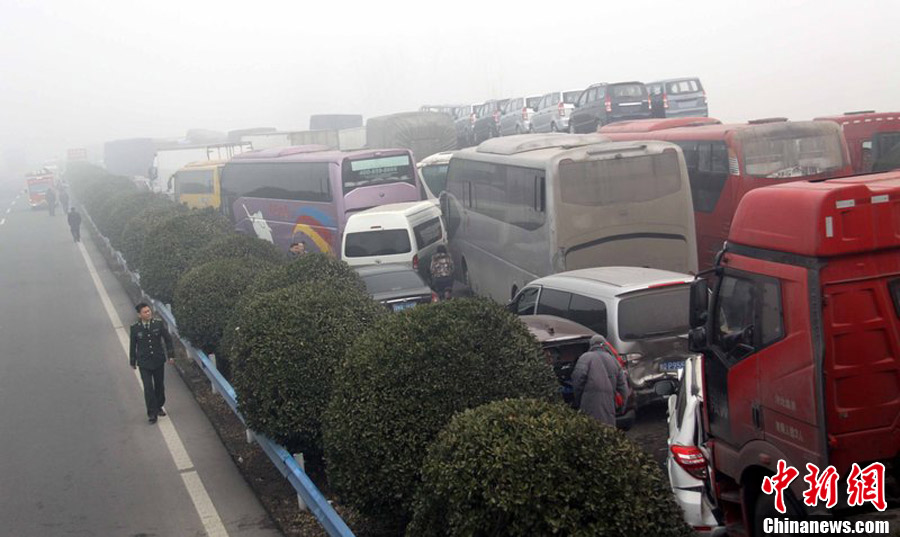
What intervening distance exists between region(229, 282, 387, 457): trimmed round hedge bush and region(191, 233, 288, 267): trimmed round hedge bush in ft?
19.5

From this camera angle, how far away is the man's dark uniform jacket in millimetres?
12609

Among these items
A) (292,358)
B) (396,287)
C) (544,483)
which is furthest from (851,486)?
(396,287)

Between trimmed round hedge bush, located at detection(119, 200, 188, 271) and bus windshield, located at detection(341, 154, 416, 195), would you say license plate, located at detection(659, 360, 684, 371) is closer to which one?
bus windshield, located at detection(341, 154, 416, 195)

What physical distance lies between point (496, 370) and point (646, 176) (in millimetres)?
7978

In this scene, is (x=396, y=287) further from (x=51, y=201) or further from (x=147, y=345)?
(x=51, y=201)

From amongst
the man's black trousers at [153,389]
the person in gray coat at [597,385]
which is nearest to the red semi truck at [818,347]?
the person in gray coat at [597,385]

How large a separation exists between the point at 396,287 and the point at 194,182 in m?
24.2

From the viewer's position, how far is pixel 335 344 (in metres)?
9.83

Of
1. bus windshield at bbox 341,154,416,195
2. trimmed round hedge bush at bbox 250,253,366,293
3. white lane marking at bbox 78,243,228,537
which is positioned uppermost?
bus windshield at bbox 341,154,416,195

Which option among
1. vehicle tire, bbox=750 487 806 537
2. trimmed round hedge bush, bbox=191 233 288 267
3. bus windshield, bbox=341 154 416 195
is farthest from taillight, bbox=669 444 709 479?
bus windshield, bbox=341 154 416 195

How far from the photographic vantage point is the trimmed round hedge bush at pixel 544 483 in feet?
16.6

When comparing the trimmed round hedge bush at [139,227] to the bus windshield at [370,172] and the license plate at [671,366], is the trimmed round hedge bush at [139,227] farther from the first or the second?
the license plate at [671,366]

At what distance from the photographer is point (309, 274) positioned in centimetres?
1276

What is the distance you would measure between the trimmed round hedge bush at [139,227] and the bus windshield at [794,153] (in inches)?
548
